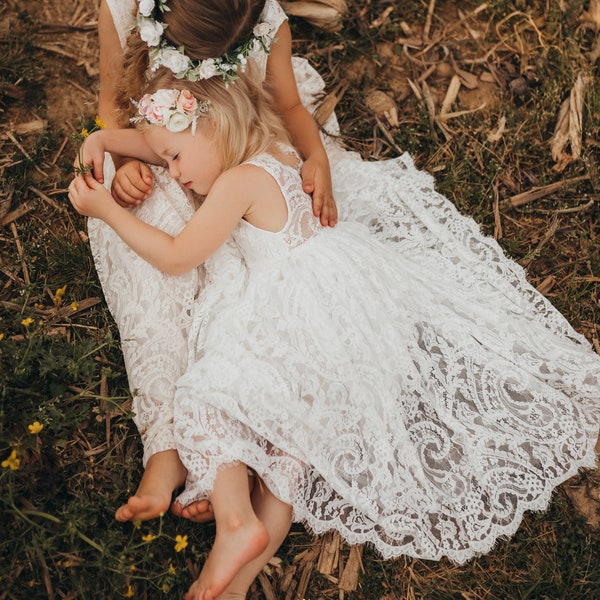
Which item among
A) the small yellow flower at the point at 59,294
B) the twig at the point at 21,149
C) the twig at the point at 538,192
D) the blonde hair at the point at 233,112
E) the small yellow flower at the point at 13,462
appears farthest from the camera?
the twig at the point at 538,192

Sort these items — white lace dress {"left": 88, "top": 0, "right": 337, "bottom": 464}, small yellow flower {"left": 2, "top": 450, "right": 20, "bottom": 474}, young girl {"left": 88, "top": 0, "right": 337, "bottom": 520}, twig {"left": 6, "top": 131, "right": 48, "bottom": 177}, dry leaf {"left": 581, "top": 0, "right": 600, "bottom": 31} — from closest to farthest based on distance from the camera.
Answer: small yellow flower {"left": 2, "top": 450, "right": 20, "bottom": 474} < young girl {"left": 88, "top": 0, "right": 337, "bottom": 520} < white lace dress {"left": 88, "top": 0, "right": 337, "bottom": 464} < twig {"left": 6, "top": 131, "right": 48, "bottom": 177} < dry leaf {"left": 581, "top": 0, "right": 600, "bottom": 31}

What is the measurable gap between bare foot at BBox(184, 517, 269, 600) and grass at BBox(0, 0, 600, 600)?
21cm

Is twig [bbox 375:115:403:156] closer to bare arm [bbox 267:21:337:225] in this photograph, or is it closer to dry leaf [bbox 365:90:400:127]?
dry leaf [bbox 365:90:400:127]

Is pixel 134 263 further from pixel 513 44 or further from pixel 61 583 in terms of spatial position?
pixel 513 44

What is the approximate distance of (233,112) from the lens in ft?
7.54

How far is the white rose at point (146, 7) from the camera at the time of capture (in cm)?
205

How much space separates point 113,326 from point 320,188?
3.40ft

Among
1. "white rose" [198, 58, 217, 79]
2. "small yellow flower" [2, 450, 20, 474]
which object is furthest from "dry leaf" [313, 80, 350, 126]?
"small yellow flower" [2, 450, 20, 474]

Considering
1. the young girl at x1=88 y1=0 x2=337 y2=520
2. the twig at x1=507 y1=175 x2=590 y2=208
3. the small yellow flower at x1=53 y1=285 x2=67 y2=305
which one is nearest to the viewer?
the young girl at x1=88 y1=0 x2=337 y2=520

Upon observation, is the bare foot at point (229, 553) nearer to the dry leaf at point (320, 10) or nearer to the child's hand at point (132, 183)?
the child's hand at point (132, 183)

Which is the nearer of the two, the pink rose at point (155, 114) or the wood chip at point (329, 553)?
the pink rose at point (155, 114)

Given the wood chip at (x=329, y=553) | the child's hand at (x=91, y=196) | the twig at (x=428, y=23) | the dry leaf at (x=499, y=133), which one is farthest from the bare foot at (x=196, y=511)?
the twig at (x=428, y=23)

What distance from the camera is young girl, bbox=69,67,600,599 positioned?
2.18 metres

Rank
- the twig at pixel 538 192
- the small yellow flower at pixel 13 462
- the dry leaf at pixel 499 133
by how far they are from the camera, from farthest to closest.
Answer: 1. the dry leaf at pixel 499 133
2. the twig at pixel 538 192
3. the small yellow flower at pixel 13 462
